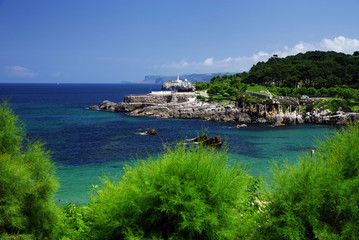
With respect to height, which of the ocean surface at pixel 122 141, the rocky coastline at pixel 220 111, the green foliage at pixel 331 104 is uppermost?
the green foliage at pixel 331 104

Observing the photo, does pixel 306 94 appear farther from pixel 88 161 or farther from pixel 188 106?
pixel 88 161

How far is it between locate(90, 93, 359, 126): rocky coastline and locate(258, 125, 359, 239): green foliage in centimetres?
4774

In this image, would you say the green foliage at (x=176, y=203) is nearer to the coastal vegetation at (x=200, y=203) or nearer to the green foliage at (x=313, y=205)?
the coastal vegetation at (x=200, y=203)

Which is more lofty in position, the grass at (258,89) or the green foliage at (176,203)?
the grass at (258,89)

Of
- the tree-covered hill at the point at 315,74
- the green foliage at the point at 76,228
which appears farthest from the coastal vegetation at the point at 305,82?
the green foliage at the point at 76,228

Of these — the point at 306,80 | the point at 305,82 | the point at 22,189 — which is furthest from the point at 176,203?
the point at 306,80

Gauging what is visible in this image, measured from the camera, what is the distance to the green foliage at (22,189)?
405 inches

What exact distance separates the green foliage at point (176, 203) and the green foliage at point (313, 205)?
1155 mm

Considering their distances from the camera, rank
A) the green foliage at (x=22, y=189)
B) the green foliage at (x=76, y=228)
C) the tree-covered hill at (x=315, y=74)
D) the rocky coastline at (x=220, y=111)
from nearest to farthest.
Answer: the green foliage at (x=22, y=189) < the green foliage at (x=76, y=228) < the rocky coastline at (x=220, y=111) < the tree-covered hill at (x=315, y=74)

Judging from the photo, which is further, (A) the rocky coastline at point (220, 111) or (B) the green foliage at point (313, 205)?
(A) the rocky coastline at point (220, 111)

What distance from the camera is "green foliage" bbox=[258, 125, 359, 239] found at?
9.32 metres

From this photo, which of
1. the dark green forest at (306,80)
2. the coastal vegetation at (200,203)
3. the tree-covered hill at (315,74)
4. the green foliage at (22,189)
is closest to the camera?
the coastal vegetation at (200,203)

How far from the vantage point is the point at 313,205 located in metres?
9.64

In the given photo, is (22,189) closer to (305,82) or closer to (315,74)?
(315,74)
